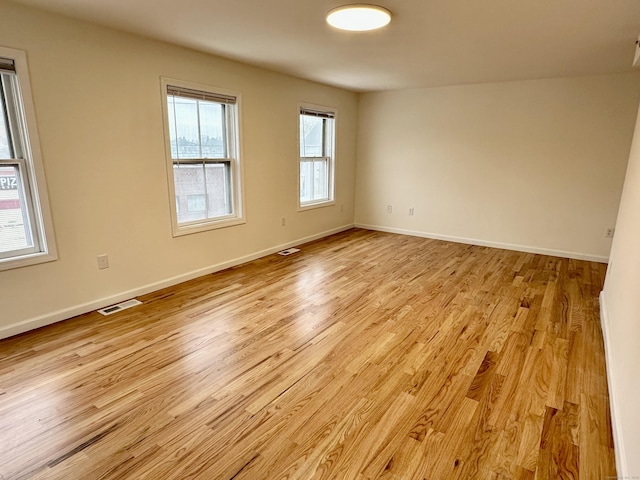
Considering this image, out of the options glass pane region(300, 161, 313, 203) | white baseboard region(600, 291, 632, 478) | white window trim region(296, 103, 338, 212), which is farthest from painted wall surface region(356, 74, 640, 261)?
white baseboard region(600, 291, 632, 478)

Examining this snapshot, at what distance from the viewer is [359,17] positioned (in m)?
2.40

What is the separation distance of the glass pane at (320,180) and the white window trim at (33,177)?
3589 mm

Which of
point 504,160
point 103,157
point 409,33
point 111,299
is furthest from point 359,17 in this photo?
point 504,160

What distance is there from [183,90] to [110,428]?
9.60 ft

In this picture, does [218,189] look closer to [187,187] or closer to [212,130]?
[187,187]

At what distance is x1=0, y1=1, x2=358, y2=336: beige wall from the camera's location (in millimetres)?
2590

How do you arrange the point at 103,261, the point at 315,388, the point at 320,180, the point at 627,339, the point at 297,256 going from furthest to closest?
the point at 320,180
the point at 297,256
the point at 103,261
the point at 315,388
the point at 627,339

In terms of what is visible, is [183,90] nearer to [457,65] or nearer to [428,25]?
[428,25]

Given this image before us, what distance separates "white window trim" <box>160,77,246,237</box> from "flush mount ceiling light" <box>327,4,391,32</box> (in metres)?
1.60

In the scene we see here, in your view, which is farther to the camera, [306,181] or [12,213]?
[306,181]

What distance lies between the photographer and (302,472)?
60.3 inches

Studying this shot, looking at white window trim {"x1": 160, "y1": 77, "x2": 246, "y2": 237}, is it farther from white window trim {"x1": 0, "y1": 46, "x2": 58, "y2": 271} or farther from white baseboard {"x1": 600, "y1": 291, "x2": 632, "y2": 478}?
white baseboard {"x1": 600, "y1": 291, "x2": 632, "y2": 478}

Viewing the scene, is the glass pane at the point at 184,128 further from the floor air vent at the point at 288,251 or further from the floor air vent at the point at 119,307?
the floor air vent at the point at 288,251

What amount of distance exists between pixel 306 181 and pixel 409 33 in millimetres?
2847
